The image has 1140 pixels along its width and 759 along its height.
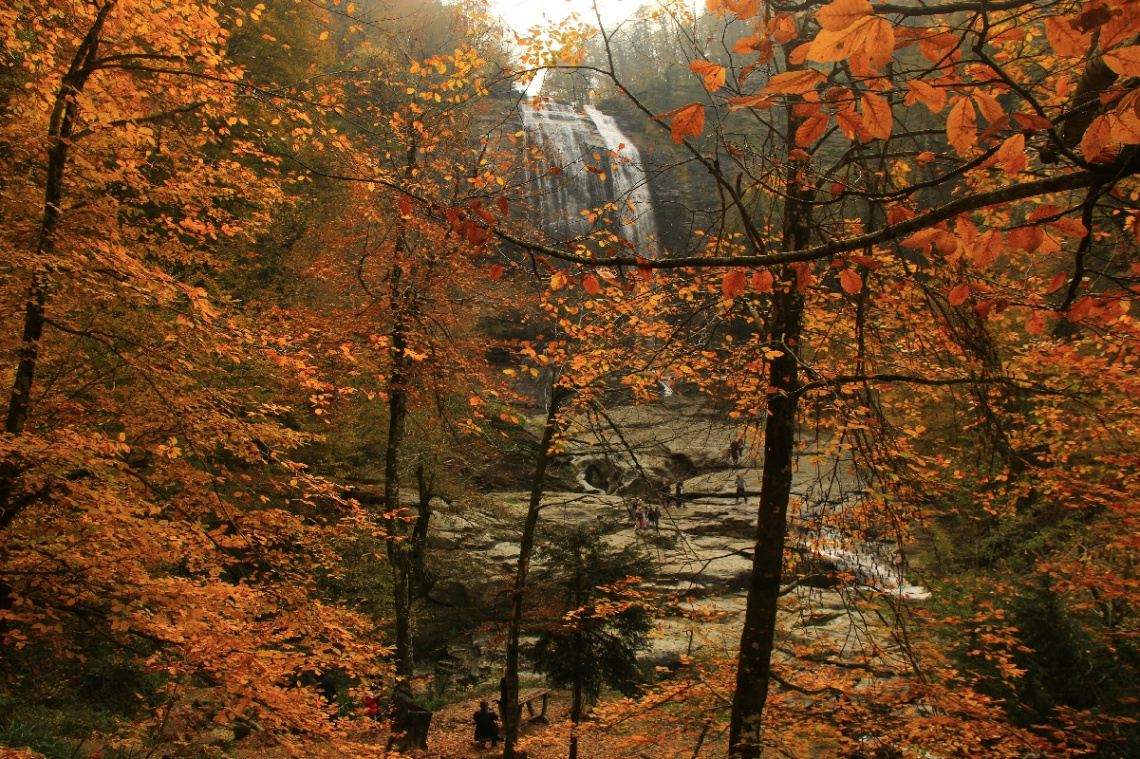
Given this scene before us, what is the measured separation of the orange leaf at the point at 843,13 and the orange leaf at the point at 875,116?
7.9 inches

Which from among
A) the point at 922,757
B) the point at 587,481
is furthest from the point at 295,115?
the point at 587,481

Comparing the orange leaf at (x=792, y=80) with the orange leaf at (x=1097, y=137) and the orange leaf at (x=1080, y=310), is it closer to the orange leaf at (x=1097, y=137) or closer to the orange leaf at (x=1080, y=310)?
the orange leaf at (x=1097, y=137)

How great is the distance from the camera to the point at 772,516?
173 inches

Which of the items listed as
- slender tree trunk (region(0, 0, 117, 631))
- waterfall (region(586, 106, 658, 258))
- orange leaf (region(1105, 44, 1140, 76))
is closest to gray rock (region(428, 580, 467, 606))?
slender tree trunk (region(0, 0, 117, 631))

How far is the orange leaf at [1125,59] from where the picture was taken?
125 cm

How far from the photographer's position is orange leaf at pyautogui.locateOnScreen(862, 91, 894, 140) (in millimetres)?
1396

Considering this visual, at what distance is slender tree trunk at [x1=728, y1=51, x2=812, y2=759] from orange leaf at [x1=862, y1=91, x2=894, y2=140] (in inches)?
104

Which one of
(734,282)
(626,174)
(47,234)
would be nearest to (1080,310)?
(734,282)

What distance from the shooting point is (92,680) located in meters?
9.02

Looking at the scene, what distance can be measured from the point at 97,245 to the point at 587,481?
20.5 m

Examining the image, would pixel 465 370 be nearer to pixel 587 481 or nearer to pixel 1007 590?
pixel 1007 590

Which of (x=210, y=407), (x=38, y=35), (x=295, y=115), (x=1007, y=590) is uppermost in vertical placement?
(x=38, y=35)

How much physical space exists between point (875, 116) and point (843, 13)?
0.30 metres

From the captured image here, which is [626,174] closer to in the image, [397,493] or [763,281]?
[397,493]
